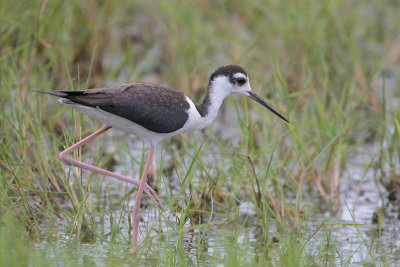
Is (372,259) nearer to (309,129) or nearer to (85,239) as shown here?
(85,239)

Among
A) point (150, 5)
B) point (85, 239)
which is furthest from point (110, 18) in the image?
point (85, 239)

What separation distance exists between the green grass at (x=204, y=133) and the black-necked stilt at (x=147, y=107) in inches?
8.4

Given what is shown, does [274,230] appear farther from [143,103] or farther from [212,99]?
[143,103]

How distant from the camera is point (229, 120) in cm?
697

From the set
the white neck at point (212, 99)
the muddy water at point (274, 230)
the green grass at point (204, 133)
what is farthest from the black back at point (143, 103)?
the muddy water at point (274, 230)

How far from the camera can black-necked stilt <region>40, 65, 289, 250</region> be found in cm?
412

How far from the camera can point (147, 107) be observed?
424cm

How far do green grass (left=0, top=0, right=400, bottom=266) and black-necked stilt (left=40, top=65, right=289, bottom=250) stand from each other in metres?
0.21

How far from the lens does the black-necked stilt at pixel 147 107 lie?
4121 millimetres

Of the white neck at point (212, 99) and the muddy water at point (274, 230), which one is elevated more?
the white neck at point (212, 99)

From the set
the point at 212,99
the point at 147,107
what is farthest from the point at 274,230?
the point at 147,107

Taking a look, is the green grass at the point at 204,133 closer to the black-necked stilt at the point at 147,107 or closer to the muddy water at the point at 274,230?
the muddy water at the point at 274,230

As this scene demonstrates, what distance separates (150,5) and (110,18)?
2.40 ft

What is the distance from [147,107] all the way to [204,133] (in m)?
1.59
